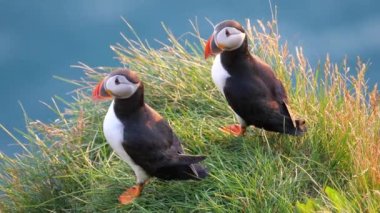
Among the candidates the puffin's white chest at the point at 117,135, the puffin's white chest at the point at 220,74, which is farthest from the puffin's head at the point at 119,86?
the puffin's white chest at the point at 220,74

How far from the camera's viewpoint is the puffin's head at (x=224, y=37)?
18.1 feet

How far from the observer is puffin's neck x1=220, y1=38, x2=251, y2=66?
5.65m

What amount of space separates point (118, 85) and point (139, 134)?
0.31 meters

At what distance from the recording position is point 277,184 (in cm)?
537

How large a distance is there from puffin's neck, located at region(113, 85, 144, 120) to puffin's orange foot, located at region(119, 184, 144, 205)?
505mm

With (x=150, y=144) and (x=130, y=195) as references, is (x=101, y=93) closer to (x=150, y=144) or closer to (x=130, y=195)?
(x=150, y=144)

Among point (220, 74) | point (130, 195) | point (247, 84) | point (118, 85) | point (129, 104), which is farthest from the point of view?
point (220, 74)

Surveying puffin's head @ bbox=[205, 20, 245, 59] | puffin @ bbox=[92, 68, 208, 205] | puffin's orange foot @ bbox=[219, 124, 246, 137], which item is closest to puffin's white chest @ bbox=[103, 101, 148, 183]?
puffin @ bbox=[92, 68, 208, 205]

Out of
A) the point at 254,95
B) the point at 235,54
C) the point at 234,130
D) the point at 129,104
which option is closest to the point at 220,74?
the point at 235,54

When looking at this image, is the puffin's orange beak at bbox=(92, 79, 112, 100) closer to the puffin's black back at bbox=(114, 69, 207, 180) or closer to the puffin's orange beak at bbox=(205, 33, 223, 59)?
the puffin's black back at bbox=(114, 69, 207, 180)

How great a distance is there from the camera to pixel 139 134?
16.9 feet

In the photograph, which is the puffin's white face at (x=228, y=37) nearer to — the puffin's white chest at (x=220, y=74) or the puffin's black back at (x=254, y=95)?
the puffin's black back at (x=254, y=95)

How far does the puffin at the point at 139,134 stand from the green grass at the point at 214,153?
25 centimetres

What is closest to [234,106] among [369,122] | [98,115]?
[369,122]
